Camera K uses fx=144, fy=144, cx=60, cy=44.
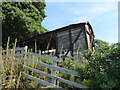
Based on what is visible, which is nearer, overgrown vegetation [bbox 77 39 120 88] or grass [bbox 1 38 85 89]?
overgrown vegetation [bbox 77 39 120 88]

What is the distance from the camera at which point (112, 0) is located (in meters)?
5.55

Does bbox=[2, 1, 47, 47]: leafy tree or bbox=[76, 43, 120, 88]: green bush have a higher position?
bbox=[2, 1, 47, 47]: leafy tree

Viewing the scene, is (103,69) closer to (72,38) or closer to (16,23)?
(72,38)

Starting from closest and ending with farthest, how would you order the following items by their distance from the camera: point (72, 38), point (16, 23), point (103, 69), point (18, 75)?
point (103, 69)
point (18, 75)
point (72, 38)
point (16, 23)

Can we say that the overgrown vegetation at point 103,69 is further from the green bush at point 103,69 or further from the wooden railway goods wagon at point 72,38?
the wooden railway goods wagon at point 72,38

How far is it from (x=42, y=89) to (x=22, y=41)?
8067 mm

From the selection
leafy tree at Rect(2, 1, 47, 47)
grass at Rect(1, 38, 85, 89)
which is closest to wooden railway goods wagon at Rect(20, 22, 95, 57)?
leafy tree at Rect(2, 1, 47, 47)

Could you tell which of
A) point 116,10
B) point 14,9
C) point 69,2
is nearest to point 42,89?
point 116,10

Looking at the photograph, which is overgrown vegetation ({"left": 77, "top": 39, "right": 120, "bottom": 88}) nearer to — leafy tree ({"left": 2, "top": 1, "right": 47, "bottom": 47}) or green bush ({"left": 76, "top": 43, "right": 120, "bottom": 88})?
green bush ({"left": 76, "top": 43, "right": 120, "bottom": 88})

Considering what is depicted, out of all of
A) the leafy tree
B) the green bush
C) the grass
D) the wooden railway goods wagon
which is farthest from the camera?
the leafy tree

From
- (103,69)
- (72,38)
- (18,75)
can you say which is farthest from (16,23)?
(103,69)

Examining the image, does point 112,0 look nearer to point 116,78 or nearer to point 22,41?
point 116,78

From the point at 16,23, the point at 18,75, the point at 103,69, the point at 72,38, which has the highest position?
the point at 16,23

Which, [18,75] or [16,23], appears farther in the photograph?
[16,23]
